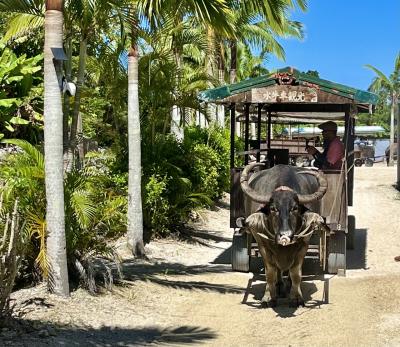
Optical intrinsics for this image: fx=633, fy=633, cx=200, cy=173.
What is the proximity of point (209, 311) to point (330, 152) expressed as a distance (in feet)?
12.6

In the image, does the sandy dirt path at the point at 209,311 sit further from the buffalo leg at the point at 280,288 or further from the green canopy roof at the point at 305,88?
the green canopy roof at the point at 305,88

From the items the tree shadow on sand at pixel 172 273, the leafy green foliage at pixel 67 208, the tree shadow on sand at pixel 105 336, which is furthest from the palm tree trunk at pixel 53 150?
the tree shadow on sand at pixel 172 273

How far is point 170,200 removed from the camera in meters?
13.1

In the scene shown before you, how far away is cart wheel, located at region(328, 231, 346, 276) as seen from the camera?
32.1 feet

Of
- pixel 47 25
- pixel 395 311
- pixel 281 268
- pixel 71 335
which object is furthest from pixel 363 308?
pixel 47 25

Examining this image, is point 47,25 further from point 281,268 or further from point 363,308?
point 363,308

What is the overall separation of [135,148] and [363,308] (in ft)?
15.8

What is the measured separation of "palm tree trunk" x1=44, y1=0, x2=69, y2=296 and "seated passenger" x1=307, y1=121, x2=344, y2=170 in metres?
4.77

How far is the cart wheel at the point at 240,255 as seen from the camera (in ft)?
32.9

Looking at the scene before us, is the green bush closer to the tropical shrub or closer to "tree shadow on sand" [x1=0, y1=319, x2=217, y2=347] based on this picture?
"tree shadow on sand" [x1=0, y1=319, x2=217, y2=347]

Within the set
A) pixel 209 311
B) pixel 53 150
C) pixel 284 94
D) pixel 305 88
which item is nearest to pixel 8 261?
pixel 53 150

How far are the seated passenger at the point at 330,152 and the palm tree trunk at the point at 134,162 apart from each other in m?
3.12

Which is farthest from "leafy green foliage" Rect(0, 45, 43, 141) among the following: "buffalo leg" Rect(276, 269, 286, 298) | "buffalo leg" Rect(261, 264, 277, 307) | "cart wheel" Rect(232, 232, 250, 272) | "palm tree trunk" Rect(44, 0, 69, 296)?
"buffalo leg" Rect(261, 264, 277, 307)

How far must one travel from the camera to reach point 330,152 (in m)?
10.5
